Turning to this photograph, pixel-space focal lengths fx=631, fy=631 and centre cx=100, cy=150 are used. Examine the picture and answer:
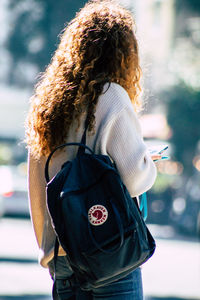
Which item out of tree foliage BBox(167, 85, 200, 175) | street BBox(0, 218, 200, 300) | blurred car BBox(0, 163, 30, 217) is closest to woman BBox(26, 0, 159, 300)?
street BBox(0, 218, 200, 300)

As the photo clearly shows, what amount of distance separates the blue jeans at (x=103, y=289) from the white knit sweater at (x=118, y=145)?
7 centimetres

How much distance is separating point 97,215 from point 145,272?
20.6 feet

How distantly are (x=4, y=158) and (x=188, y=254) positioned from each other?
52.2 feet

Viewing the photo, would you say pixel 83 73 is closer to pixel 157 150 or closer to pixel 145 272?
pixel 157 150

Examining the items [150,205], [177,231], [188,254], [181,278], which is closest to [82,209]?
[181,278]

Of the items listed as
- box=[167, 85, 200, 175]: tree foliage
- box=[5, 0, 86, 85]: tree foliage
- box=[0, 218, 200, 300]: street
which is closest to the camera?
box=[0, 218, 200, 300]: street

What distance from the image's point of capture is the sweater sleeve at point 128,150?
217cm

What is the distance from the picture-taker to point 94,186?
6.70 feet

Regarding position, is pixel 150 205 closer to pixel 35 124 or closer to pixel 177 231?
pixel 177 231

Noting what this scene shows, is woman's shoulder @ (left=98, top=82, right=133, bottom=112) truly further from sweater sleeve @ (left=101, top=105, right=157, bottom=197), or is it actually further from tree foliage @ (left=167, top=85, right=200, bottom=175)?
tree foliage @ (left=167, top=85, right=200, bottom=175)

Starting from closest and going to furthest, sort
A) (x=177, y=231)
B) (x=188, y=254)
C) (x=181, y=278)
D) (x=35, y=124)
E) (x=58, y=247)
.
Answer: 1. (x=58, y=247)
2. (x=35, y=124)
3. (x=181, y=278)
4. (x=188, y=254)
5. (x=177, y=231)

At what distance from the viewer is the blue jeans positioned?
210 cm

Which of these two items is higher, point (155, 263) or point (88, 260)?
point (88, 260)

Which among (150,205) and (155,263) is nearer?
(155,263)
